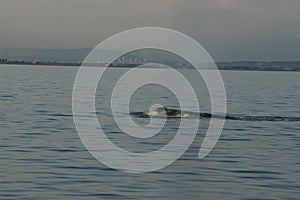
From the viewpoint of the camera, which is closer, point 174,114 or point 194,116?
point 194,116

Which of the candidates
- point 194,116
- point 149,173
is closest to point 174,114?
point 194,116

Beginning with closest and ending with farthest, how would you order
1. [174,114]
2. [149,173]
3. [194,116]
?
[149,173] < [194,116] < [174,114]

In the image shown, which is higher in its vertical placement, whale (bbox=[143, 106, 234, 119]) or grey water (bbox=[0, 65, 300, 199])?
whale (bbox=[143, 106, 234, 119])

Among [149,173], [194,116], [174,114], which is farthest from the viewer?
[174,114]

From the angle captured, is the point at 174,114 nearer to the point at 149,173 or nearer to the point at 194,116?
the point at 194,116

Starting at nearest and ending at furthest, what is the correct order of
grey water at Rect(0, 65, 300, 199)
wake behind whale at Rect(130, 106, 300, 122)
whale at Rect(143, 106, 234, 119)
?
grey water at Rect(0, 65, 300, 199) < wake behind whale at Rect(130, 106, 300, 122) < whale at Rect(143, 106, 234, 119)

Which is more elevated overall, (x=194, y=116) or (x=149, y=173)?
(x=194, y=116)

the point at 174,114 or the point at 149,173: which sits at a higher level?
the point at 174,114

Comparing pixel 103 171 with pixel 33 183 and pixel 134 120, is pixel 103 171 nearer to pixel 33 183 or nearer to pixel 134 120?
pixel 33 183

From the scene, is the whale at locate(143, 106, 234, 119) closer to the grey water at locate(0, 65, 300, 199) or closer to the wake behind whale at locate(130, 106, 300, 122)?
the wake behind whale at locate(130, 106, 300, 122)

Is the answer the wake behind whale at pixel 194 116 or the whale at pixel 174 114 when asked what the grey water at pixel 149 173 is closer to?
the wake behind whale at pixel 194 116

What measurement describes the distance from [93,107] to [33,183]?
32.8m

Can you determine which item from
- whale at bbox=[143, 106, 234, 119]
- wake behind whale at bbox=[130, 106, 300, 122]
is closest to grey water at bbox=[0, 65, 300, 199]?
wake behind whale at bbox=[130, 106, 300, 122]

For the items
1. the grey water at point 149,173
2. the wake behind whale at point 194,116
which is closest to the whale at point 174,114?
the wake behind whale at point 194,116
